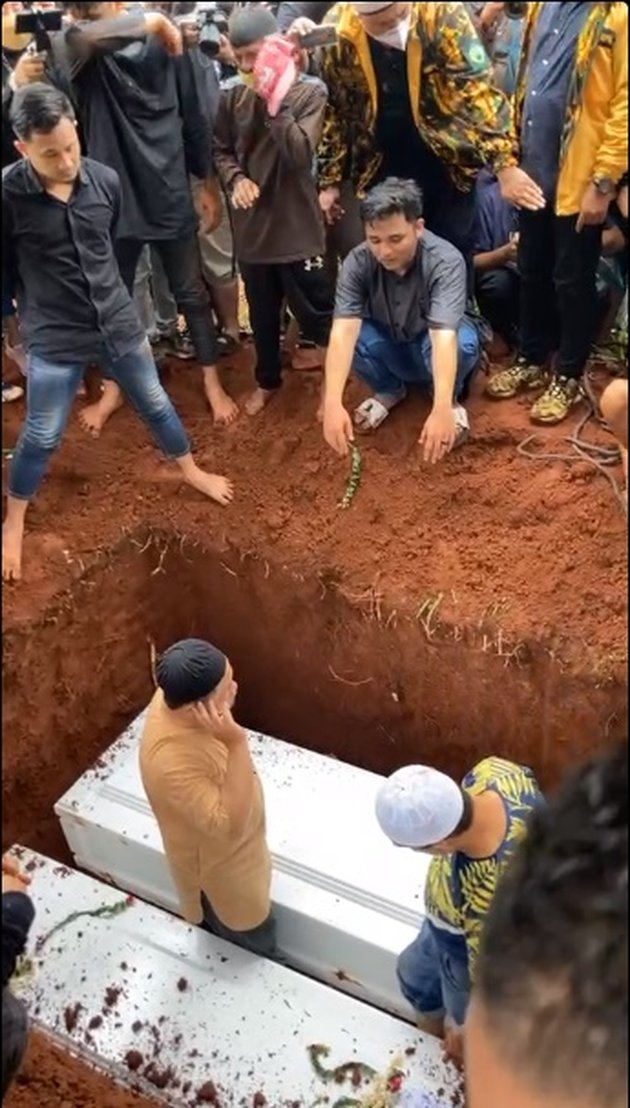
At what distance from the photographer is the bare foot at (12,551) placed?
364cm

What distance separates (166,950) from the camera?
3.24 metres

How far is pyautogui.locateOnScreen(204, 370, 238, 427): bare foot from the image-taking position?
4.00 metres

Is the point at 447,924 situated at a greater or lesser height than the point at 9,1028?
lesser

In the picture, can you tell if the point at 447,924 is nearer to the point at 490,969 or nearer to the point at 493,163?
the point at 490,969

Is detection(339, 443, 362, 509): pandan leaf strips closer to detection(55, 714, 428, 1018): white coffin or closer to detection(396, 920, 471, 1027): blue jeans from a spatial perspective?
detection(55, 714, 428, 1018): white coffin

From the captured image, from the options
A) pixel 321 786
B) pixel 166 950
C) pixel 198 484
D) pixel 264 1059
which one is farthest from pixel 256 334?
pixel 264 1059

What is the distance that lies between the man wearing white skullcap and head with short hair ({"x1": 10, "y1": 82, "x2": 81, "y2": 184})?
180 cm

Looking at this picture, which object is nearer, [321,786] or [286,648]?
[321,786]

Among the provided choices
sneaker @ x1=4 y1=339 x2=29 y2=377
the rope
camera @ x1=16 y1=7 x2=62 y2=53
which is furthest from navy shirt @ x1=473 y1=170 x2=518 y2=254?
sneaker @ x1=4 y1=339 x2=29 y2=377

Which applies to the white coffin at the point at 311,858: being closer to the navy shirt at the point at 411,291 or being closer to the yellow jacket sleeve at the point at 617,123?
the navy shirt at the point at 411,291

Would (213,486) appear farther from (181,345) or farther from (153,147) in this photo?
(153,147)

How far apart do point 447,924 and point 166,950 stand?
1124 millimetres

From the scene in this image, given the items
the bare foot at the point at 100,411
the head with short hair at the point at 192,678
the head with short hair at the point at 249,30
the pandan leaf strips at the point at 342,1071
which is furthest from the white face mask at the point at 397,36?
the pandan leaf strips at the point at 342,1071

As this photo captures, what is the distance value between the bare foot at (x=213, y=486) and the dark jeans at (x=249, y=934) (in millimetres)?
1367
